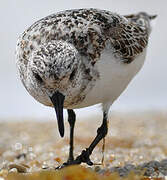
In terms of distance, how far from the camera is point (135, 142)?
9.00 metres

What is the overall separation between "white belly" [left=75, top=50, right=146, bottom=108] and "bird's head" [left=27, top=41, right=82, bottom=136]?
0.40 m

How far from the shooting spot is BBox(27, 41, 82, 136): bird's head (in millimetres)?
4730

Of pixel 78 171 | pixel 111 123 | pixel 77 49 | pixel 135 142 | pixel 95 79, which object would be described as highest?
pixel 77 49

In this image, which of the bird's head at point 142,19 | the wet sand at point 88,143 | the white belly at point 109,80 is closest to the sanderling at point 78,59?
the white belly at point 109,80

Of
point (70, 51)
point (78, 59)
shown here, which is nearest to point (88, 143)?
point (78, 59)

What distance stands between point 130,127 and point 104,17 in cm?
580

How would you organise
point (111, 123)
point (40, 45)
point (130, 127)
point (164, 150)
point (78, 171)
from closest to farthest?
point (78, 171) → point (40, 45) → point (164, 150) → point (130, 127) → point (111, 123)

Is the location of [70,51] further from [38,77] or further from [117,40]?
[117,40]

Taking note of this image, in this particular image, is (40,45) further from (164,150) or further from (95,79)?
(164,150)

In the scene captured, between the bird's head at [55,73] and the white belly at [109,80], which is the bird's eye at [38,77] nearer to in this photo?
the bird's head at [55,73]

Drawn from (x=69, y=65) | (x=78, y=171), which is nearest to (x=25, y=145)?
(x=69, y=65)

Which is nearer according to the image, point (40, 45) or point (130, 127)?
point (40, 45)

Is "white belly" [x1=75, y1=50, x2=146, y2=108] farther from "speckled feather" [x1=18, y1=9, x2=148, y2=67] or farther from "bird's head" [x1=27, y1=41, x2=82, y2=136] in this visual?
"bird's head" [x1=27, y1=41, x2=82, y2=136]

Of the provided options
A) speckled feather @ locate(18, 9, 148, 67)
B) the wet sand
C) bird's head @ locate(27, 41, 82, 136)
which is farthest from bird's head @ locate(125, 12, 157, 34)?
bird's head @ locate(27, 41, 82, 136)
